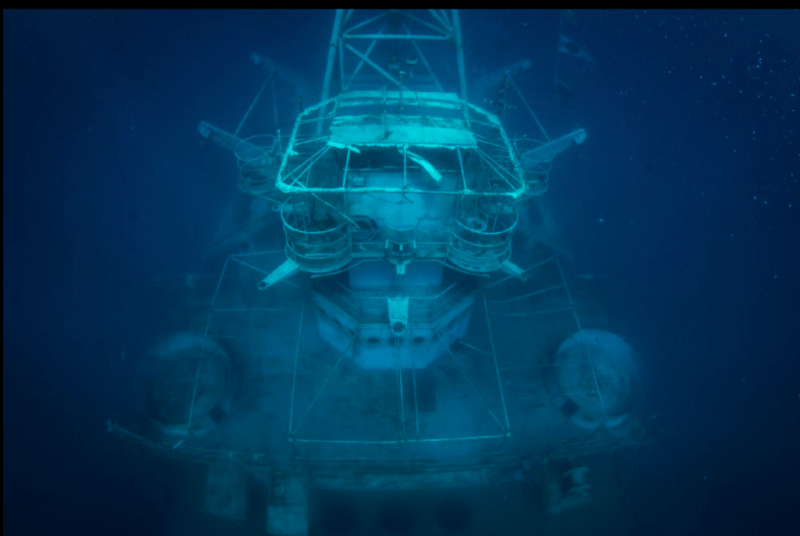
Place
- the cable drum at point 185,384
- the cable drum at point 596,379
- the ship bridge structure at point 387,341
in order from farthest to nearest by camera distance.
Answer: the cable drum at point 596,379 < the cable drum at point 185,384 < the ship bridge structure at point 387,341

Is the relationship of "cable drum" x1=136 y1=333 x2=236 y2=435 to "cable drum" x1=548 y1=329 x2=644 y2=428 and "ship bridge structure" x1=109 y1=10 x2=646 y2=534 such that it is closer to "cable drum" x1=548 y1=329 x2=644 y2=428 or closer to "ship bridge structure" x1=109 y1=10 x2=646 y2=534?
"ship bridge structure" x1=109 y1=10 x2=646 y2=534

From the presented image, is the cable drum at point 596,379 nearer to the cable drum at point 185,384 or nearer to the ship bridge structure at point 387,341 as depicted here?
the ship bridge structure at point 387,341

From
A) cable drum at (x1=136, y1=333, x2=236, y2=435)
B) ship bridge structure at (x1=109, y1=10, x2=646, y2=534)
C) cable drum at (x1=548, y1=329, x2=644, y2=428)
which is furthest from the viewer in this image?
cable drum at (x1=548, y1=329, x2=644, y2=428)

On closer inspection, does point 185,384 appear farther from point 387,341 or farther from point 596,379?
point 596,379

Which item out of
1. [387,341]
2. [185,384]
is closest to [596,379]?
[387,341]

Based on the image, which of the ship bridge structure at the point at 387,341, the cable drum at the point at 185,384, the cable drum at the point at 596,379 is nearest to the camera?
the ship bridge structure at the point at 387,341

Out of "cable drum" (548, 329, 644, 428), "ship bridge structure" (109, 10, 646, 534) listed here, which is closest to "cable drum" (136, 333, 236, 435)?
"ship bridge structure" (109, 10, 646, 534)

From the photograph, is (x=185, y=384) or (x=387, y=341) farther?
(x=185, y=384)

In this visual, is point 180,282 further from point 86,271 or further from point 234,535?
point 234,535

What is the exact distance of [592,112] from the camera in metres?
18.6

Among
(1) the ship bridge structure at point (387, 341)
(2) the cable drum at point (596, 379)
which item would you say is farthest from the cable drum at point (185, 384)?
(2) the cable drum at point (596, 379)

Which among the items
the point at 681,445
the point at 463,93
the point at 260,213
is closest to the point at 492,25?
the point at 463,93

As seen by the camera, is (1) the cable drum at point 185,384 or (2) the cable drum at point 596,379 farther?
(2) the cable drum at point 596,379

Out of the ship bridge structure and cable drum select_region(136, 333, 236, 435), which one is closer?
the ship bridge structure
